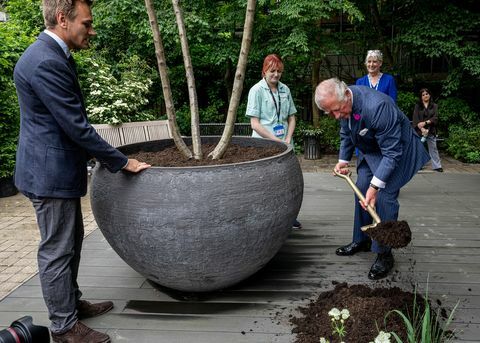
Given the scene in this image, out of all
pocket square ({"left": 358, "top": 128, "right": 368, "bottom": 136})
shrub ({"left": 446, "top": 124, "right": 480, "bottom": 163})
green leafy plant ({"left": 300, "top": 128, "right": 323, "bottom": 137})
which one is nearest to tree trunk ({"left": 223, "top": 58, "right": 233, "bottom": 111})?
green leafy plant ({"left": 300, "top": 128, "right": 323, "bottom": 137})

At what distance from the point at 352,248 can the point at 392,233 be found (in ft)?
2.86

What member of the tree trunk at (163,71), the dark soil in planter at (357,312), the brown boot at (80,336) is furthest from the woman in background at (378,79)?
the brown boot at (80,336)

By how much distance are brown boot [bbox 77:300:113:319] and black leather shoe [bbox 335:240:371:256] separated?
1.80 m

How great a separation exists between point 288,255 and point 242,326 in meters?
1.12

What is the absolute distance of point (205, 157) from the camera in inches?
122

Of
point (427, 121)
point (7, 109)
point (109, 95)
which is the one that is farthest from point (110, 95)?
point (427, 121)

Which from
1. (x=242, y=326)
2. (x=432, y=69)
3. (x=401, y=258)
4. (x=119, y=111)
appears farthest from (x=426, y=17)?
(x=242, y=326)

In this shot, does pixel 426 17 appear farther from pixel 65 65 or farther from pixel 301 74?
pixel 65 65

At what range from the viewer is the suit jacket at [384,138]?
2.88m

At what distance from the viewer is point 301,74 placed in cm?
1023

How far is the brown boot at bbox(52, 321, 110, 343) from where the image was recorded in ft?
7.68

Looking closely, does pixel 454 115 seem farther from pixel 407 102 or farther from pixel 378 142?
pixel 378 142

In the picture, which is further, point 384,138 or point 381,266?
point 381,266

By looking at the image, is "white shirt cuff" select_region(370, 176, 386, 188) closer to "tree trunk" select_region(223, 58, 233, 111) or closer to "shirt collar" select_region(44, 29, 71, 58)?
"shirt collar" select_region(44, 29, 71, 58)
